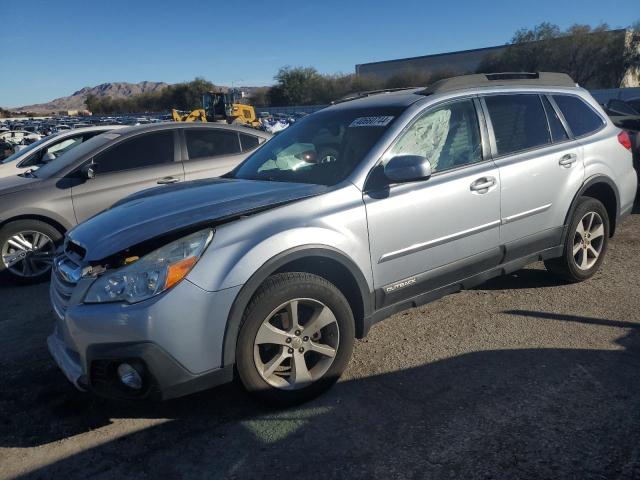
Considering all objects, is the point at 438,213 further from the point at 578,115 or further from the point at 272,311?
the point at 578,115

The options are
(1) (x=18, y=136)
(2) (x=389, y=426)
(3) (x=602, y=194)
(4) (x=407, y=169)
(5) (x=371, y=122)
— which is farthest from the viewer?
(1) (x=18, y=136)

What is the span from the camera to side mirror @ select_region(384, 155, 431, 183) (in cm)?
322

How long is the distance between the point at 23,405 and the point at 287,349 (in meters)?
1.70

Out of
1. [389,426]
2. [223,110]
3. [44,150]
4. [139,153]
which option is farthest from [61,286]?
[223,110]

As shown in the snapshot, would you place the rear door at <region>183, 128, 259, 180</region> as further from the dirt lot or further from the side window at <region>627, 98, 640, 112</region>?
the side window at <region>627, 98, 640, 112</region>

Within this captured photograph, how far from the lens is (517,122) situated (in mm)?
4301

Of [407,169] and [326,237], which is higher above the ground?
[407,169]

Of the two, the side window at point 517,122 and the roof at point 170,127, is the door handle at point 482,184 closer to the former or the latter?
the side window at point 517,122

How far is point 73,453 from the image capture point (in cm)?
276

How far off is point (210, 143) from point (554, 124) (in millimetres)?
4253

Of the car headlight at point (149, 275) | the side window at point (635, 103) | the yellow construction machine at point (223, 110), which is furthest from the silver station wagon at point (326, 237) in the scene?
the yellow construction machine at point (223, 110)

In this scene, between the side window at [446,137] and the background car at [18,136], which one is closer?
the side window at [446,137]

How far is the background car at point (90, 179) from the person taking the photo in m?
5.78

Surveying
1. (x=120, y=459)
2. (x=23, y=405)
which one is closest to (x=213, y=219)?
(x=120, y=459)
